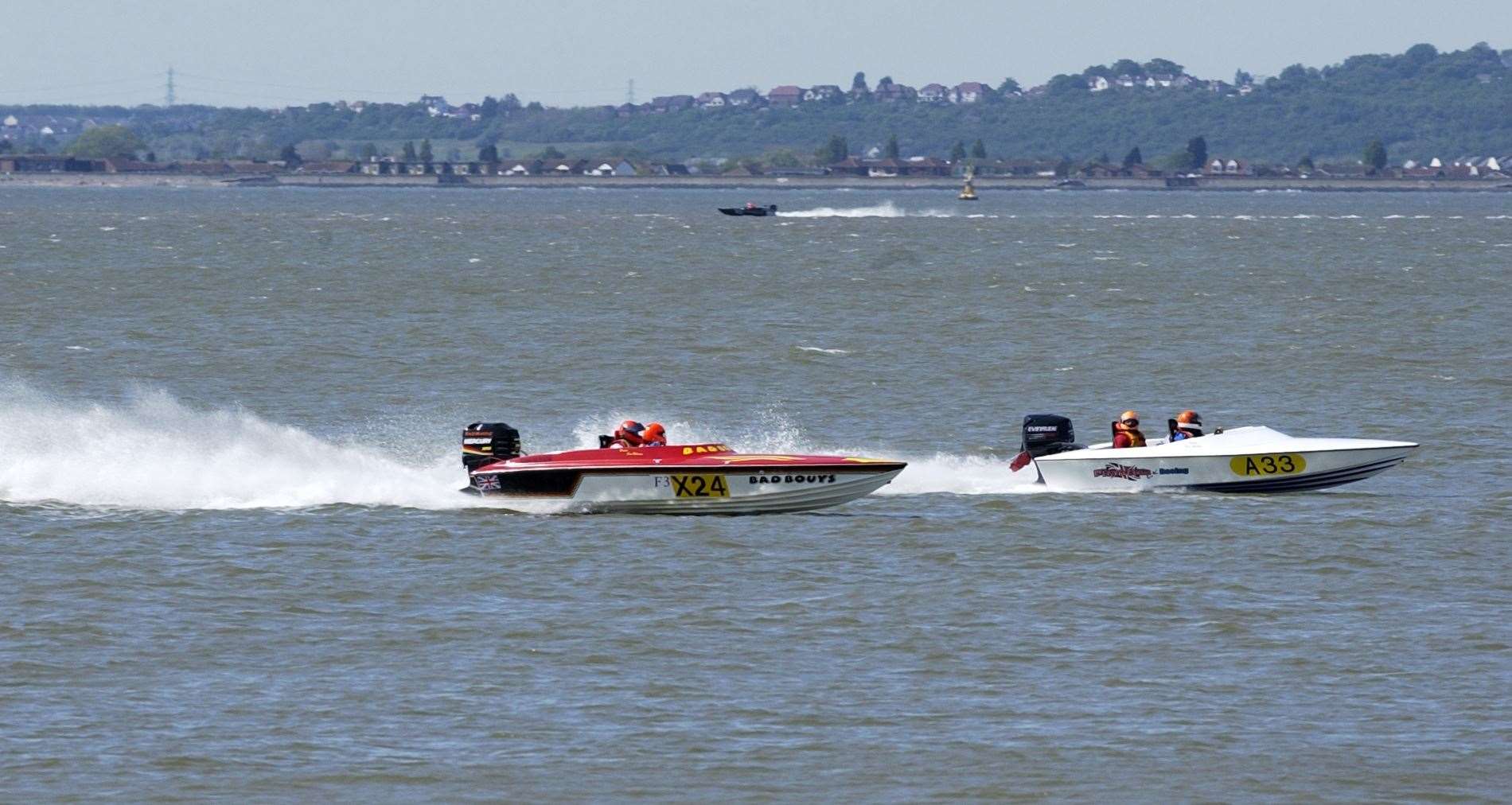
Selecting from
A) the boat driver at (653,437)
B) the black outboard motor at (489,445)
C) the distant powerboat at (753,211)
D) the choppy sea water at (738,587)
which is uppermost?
the boat driver at (653,437)

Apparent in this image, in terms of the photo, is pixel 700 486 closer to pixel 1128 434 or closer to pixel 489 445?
pixel 489 445

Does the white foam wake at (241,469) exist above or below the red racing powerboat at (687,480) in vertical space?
below

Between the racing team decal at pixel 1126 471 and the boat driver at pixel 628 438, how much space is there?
5.59 meters

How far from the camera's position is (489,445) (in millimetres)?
25719

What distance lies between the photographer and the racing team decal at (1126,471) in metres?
26.5

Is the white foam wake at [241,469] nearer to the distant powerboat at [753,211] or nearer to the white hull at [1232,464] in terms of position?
the white hull at [1232,464]

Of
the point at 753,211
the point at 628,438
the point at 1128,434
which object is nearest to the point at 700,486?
the point at 628,438

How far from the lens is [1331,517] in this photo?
24.9 meters

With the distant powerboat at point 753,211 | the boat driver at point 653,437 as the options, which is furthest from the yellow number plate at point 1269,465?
the distant powerboat at point 753,211

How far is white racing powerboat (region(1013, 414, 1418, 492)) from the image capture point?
26234 mm

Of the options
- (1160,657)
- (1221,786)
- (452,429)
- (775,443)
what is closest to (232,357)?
(452,429)

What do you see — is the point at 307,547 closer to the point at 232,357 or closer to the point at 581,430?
the point at 581,430

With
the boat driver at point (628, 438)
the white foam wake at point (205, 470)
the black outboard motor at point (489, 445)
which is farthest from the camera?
the white foam wake at point (205, 470)

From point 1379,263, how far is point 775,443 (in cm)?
6201
